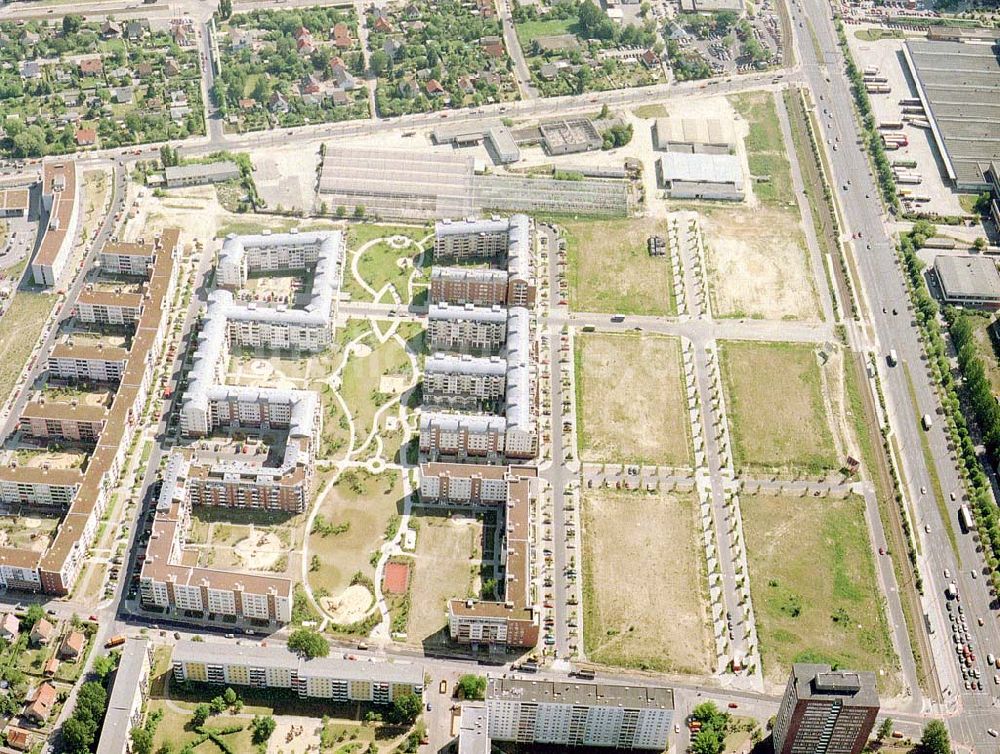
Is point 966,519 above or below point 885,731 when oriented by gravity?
above

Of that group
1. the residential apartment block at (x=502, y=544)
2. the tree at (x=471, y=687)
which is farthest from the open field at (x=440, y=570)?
the tree at (x=471, y=687)

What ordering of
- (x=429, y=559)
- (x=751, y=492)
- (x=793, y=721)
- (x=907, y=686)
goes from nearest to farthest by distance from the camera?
(x=793, y=721) < (x=907, y=686) < (x=429, y=559) < (x=751, y=492)

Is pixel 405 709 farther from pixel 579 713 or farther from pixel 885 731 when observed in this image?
pixel 885 731

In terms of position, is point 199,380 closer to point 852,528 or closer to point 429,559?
point 429,559

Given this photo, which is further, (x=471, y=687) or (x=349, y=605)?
(x=349, y=605)

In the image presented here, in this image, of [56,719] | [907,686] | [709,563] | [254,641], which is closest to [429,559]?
[254,641]

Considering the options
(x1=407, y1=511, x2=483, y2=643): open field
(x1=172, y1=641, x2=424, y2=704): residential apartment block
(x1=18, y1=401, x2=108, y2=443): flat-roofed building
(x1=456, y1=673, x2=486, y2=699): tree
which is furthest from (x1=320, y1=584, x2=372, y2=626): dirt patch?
(x1=18, y1=401, x2=108, y2=443): flat-roofed building

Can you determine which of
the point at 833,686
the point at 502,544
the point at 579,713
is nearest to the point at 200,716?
the point at 579,713
